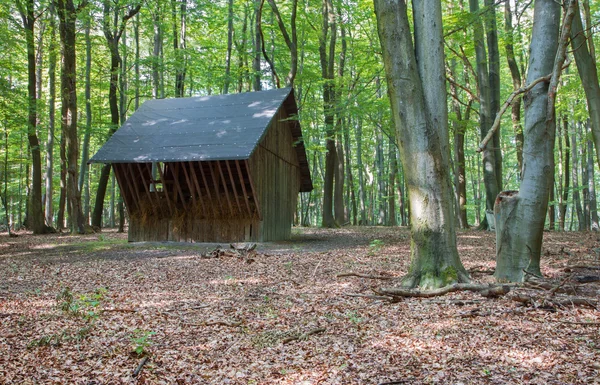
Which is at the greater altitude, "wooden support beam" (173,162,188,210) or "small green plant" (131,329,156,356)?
"wooden support beam" (173,162,188,210)

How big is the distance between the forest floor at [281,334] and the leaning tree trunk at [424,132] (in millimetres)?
521

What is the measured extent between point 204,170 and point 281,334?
10310mm

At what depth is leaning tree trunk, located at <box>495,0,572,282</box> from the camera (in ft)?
19.7

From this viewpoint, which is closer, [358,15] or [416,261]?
[416,261]

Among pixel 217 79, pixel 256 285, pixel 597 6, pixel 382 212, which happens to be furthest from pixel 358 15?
pixel 256 285

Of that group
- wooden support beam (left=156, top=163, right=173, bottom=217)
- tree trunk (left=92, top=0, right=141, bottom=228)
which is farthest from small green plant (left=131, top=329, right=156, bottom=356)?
tree trunk (left=92, top=0, right=141, bottom=228)

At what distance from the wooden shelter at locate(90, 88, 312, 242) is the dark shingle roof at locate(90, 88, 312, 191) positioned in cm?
3

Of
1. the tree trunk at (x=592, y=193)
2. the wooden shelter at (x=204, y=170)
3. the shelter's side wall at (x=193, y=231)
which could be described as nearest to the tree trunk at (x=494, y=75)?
the tree trunk at (x=592, y=193)

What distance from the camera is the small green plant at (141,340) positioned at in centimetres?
432

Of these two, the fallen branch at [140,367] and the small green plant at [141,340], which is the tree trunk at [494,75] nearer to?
the small green plant at [141,340]

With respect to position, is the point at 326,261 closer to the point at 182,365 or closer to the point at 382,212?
the point at 182,365

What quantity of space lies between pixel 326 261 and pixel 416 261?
4107 millimetres

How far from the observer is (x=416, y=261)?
6.20 meters

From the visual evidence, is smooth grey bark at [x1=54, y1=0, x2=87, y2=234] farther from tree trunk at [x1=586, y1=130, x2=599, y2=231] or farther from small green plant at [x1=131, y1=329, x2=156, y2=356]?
tree trunk at [x1=586, y1=130, x2=599, y2=231]
